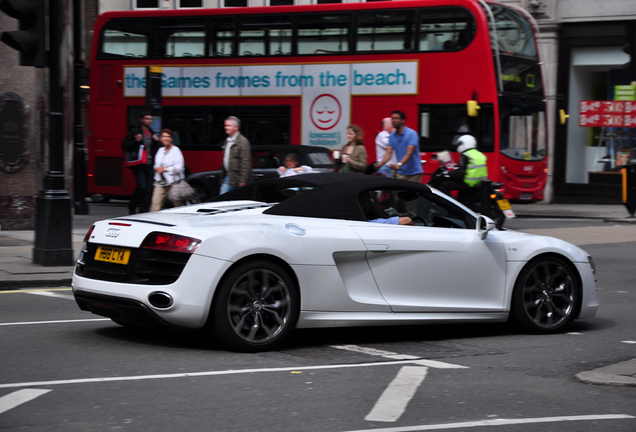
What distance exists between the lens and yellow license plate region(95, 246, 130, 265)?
5930 millimetres

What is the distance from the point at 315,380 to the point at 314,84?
13.6 m

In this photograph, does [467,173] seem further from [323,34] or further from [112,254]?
[112,254]

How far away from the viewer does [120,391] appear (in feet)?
16.1

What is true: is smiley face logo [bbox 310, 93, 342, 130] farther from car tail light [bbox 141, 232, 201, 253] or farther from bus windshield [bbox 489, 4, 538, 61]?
car tail light [bbox 141, 232, 201, 253]

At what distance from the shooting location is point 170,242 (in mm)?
5758

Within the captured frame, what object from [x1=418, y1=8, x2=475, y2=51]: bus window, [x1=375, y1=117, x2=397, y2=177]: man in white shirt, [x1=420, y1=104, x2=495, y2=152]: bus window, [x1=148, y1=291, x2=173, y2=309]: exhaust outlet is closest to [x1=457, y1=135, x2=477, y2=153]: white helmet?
[x1=375, y1=117, x2=397, y2=177]: man in white shirt

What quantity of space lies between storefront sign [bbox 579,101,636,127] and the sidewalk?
2.43 meters

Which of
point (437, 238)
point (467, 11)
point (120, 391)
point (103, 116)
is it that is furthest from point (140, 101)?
point (120, 391)

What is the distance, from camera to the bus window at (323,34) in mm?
18234

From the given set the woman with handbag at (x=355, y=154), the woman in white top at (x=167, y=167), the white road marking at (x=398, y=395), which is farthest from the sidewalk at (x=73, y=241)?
the white road marking at (x=398, y=395)

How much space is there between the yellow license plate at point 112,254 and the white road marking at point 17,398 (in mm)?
1262

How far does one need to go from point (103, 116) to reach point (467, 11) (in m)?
8.58

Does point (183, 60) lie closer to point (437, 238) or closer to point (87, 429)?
point (437, 238)

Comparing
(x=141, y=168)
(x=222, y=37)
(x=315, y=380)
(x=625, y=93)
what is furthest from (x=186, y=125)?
(x=315, y=380)
